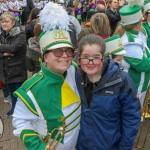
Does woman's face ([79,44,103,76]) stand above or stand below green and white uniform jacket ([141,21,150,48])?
above

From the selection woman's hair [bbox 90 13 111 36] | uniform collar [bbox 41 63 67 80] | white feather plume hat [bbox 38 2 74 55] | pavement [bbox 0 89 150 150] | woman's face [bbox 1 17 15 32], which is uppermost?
white feather plume hat [bbox 38 2 74 55]

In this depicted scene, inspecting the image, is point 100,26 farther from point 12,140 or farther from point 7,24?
point 12,140

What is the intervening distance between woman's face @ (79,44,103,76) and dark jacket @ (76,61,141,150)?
0.10m

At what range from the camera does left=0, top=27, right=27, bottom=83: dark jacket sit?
4.01m

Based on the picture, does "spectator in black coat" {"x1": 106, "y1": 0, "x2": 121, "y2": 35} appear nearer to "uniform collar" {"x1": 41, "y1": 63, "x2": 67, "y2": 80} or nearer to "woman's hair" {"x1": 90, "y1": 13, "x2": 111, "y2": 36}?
"woman's hair" {"x1": 90, "y1": 13, "x2": 111, "y2": 36}

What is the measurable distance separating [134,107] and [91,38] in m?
0.64

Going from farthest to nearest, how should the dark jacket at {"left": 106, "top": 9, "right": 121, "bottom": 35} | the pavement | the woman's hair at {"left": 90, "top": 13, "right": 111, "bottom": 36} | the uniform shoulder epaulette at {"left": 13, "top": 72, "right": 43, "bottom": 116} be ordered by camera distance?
the dark jacket at {"left": 106, "top": 9, "right": 121, "bottom": 35}, the pavement, the woman's hair at {"left": 90, "top": 13, "right": 111, "bottom": 36}, the uniform shoulder epaulette at {"left": 13, "top": 72, "right": 43, "bottom": 116}

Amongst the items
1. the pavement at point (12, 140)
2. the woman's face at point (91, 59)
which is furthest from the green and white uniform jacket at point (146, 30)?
the woman's face at point (91, 59)

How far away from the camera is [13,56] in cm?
418

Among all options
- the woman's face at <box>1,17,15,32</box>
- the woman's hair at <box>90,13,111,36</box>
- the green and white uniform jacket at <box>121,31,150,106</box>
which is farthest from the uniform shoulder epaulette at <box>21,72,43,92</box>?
the woman's face at <box>1,17,15,32</box>

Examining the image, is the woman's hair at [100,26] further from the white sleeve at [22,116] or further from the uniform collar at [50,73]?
the white sleeve at [22,116]

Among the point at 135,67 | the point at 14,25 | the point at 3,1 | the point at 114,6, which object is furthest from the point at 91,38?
the point at 3,1

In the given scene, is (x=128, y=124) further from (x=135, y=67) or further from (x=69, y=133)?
(x=135, y=67)

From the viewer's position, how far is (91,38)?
1.95m
